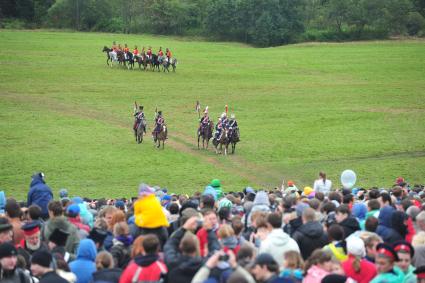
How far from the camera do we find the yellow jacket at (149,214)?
11.7m

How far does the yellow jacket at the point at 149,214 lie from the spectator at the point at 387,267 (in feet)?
10.0

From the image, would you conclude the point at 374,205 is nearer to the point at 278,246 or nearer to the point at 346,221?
the point at 346,221

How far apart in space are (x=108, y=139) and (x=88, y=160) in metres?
4.15

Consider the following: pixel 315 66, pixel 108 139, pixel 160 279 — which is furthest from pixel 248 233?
pixel 315 66

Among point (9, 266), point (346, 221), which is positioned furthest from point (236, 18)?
point (9, 266)

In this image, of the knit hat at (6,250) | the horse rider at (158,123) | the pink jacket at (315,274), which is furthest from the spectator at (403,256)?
the horse rider at (158,123)

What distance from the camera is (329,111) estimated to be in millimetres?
48250

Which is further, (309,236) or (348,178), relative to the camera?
(348,178)

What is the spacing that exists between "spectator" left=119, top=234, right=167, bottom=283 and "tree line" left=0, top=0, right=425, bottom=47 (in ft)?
253

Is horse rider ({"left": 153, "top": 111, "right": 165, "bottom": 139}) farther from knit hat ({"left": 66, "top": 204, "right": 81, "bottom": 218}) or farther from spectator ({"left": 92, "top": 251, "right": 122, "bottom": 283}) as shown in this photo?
spectator ({"left": 92, "top": 251, "right": 122, "bottom": 283})

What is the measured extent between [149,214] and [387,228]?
3851mm

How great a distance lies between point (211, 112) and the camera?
46688 millimetres

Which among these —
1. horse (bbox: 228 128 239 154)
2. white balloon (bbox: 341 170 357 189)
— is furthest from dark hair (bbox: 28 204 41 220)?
horse (bbox: 228 128 239 154)

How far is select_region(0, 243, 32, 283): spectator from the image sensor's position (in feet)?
33.1
